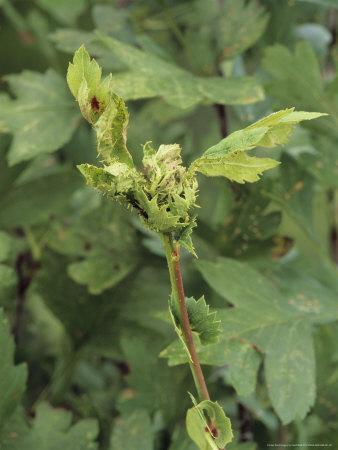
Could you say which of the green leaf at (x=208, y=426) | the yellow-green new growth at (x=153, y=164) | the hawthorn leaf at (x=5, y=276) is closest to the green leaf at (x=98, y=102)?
the yellow-green new growth at (x=153, y=164)

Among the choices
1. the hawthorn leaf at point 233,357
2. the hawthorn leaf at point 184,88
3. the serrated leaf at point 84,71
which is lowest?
the hawthorn leaf at point 233,357

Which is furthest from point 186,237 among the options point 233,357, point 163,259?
point 163,259

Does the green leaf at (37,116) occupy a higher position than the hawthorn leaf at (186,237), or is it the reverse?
the hawthorn leaf at (186,237)

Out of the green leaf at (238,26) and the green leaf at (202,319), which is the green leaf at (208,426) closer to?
the green leaf at (202,319)

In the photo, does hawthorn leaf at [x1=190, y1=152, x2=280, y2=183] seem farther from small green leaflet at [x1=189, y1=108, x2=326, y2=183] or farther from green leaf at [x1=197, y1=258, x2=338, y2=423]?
green leaf at [x1=197, y1=258, x2=338, y2=423]

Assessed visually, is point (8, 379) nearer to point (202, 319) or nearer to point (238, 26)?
point (202, 319)
